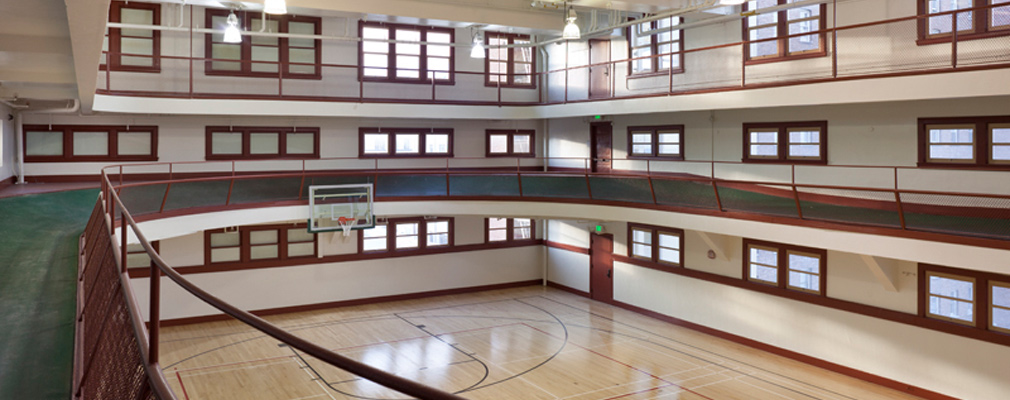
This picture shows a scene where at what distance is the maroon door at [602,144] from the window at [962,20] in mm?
8784

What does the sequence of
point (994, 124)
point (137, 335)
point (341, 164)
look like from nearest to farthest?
point (137, 335) → point (994, 124) → point (341, 164)

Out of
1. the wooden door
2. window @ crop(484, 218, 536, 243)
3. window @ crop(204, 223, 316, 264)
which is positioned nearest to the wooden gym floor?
window @ crop(204, 223, 316, 264)

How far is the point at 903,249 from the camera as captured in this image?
1080 centimetres

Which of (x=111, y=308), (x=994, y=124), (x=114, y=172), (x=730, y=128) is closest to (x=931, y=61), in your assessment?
(x=994, y=124)

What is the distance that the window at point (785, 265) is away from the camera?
14.0 m

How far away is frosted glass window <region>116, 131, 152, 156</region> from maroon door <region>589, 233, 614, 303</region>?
1177 centimetres

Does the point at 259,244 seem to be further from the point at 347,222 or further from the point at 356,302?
the point at 356,302

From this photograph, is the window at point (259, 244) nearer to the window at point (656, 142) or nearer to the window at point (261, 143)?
the window at point (261, 143)

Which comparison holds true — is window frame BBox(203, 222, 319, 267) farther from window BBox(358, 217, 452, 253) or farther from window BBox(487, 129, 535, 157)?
window BBox(487, 129, 535, 157)

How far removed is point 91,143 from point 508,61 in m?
11.2

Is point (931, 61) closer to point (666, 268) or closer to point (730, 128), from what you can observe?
point (730, 128)

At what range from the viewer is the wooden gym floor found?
1271 centimetres

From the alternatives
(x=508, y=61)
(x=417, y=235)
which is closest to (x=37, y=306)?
(x=417, y=235)

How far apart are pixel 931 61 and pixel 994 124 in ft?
4.65
